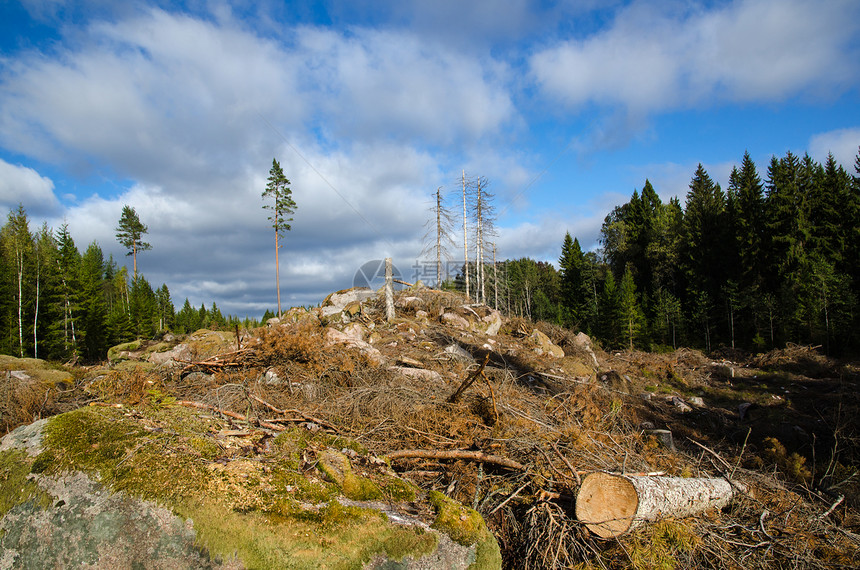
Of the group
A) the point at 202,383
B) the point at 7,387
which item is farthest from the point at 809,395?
the point at 7,387

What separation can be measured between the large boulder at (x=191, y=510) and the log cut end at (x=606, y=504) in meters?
0.97

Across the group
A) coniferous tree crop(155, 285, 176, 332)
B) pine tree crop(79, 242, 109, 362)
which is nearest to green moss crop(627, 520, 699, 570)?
pine tree crop(79, 242, 109, 362)

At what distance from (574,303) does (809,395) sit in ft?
119

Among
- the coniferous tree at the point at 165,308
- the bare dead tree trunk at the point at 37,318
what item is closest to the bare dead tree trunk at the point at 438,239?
the bare dead tree trunk at the point at 37,318

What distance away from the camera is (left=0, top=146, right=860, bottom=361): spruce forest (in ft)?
87.0

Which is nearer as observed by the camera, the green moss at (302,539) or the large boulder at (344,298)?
the green moss at (302,539)

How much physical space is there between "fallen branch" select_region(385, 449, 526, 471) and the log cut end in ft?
2.56

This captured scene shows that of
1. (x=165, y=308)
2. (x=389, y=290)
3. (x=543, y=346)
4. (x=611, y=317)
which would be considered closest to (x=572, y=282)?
(x=611, y=317)

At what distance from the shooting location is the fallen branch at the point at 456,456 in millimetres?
3908

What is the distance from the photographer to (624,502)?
10.4ft

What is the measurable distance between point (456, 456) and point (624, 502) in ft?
4.96

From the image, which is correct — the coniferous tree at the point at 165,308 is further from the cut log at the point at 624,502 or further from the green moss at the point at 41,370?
the cut log at the point at 624,502

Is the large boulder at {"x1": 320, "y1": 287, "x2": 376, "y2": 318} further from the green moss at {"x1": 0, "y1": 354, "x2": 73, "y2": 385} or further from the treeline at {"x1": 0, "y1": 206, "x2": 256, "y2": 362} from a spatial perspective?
the treeline at {"x1": 0, "y1": 206, "x2": 256, "y2": 362}

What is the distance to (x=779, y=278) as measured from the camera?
30.1 m
